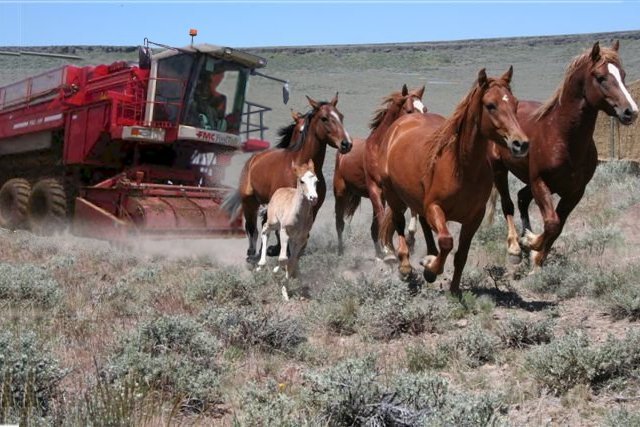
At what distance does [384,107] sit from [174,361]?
7.09 metres

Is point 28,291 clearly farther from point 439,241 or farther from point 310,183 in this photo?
point 439,241

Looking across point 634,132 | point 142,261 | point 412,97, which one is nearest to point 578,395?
point 412,97

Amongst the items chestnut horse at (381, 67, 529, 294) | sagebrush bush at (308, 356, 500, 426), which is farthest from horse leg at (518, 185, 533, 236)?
sagebrush bush at (308, 356, 500, 426)

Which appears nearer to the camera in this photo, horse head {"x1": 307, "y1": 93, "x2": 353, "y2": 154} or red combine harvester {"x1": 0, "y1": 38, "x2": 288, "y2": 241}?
horse head {"x1": 307, "y1": 93, "x2": 353, "y2": 154}

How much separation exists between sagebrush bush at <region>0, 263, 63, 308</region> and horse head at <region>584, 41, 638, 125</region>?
6.02m

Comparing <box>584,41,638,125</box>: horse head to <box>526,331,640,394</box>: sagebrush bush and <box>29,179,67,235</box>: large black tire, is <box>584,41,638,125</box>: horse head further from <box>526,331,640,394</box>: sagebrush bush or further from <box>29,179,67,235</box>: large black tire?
<box>29,179,67,235</box>: large black tire

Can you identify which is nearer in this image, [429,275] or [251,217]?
[429,275]

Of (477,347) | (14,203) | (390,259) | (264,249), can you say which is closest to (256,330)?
(477,347)

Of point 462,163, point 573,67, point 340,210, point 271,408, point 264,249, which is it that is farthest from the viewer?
point 340,210

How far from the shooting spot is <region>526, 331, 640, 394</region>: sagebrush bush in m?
4.80

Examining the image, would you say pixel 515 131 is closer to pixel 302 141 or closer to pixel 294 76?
pixel 302 141

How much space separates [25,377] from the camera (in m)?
4.31

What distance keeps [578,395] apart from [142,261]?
901 cm

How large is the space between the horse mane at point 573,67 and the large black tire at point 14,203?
12107 mm
